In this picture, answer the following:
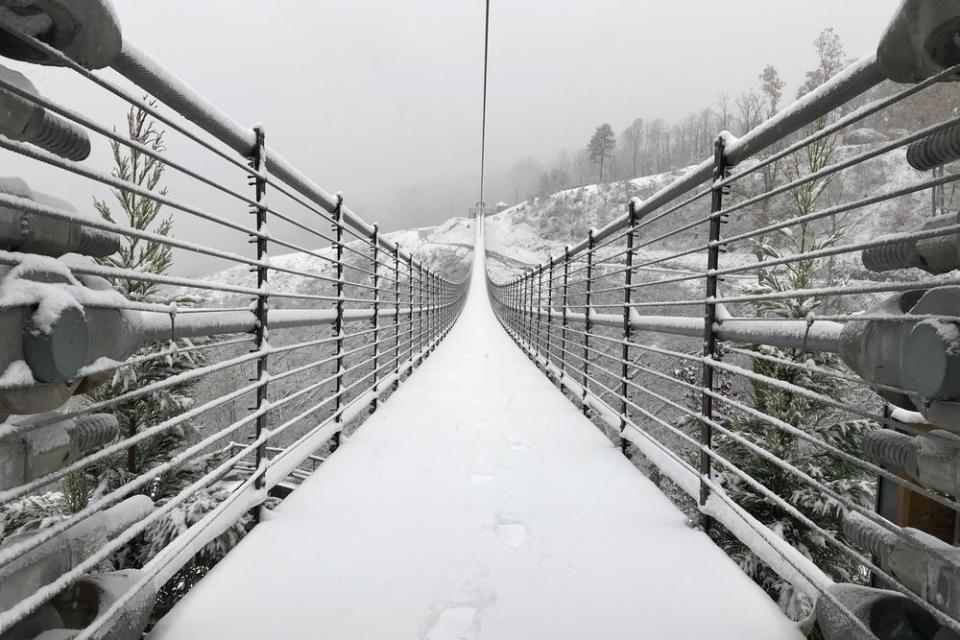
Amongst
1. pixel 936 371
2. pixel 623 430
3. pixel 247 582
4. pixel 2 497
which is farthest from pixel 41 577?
pixel 623 430

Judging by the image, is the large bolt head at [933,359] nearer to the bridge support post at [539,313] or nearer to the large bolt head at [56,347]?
the large bolt head at [56,347]

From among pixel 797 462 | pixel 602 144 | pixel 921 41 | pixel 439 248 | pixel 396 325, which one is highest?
pixel 602 144

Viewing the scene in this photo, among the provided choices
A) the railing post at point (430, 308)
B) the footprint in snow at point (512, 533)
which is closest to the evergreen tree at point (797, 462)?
the footprint in snow at point (512, 533)

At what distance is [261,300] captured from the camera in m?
1.79

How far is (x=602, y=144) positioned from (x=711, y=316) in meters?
72.9

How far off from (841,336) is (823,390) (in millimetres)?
4713

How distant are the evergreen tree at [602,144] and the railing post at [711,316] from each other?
70327 mm

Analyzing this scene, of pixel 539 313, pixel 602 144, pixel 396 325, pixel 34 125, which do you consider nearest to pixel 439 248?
pixel 602 144

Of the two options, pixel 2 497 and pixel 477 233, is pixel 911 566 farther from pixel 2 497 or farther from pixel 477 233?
pixel 477 233

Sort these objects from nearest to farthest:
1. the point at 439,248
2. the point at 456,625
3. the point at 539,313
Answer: the point at 456,625 < the point at 539,313 < the point at 439,248

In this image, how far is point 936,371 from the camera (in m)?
0.71

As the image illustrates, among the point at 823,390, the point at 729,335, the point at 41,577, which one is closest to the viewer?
the point at 41,577

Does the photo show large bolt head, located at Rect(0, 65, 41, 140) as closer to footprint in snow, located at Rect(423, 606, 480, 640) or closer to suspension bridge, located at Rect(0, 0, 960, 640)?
suspension bridge, located at Rect(0, 0, 960, 640)

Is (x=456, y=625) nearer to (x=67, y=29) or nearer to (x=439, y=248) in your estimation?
(x=67, y=29)
